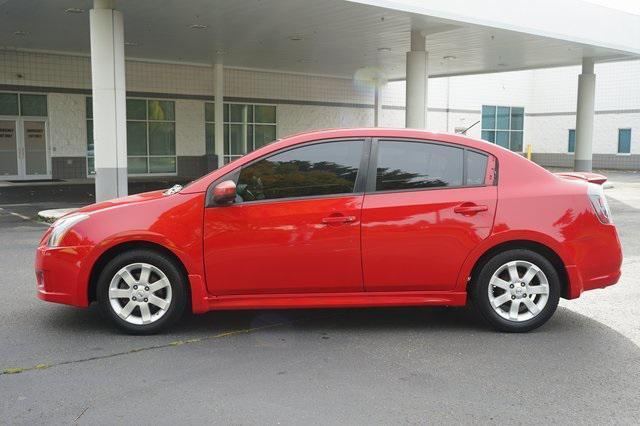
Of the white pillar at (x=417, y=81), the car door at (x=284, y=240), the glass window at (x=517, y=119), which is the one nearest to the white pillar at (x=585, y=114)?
the white pillar at (x=417, y=81)

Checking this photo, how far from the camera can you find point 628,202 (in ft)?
59.7

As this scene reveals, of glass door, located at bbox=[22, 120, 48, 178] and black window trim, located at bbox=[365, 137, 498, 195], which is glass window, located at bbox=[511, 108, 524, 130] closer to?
glass door, located at bbox=[22, 120, 48, 178]

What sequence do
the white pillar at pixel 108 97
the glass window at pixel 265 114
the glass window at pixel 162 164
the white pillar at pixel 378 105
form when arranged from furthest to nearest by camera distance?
the white pillar at pixel 378 105, the glass window at pixel 265 114, the glass window at pixel 162 164, the white pillar at pixel 108 97

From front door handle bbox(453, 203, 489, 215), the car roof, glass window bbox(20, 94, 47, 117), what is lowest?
front door handle bbox(453, 203, 489, 215)

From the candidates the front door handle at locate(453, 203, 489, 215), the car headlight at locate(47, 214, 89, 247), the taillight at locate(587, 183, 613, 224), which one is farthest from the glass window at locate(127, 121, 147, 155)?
the taillight at locate(587, 183, 613, 224)

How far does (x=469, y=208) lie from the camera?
5.34 meters

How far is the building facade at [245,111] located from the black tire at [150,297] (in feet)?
71.0

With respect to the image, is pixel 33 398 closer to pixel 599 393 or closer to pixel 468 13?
pixel 599 393

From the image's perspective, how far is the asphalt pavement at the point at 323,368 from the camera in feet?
12.7

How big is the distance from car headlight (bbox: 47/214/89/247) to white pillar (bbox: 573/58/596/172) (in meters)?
23.1

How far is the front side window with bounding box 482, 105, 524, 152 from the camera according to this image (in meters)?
40.2

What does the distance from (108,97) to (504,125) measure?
3194 cm

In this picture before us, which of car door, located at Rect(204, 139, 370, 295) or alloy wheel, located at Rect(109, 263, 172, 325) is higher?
car door, located at Rect(204, 139, 370, 295)

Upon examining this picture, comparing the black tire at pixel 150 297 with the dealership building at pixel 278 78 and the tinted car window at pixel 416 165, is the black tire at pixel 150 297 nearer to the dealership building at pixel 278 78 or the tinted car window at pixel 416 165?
the tinted car window at pixel 416 165
